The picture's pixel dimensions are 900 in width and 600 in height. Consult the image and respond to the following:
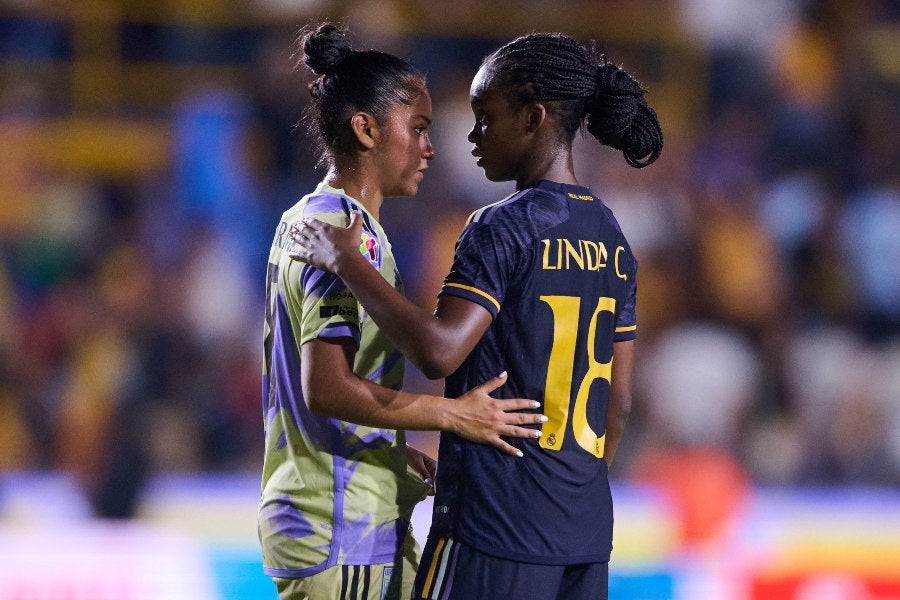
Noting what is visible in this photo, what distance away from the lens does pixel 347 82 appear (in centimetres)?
267

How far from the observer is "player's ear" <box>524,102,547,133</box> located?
2.53 metres

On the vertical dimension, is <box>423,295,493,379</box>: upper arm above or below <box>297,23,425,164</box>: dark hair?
below

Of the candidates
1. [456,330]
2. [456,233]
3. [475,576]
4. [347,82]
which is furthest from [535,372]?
[456,233]

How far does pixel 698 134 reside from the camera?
26.5ft

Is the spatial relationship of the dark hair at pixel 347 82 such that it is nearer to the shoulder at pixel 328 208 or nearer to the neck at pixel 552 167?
the shoulder at pixel 328 208

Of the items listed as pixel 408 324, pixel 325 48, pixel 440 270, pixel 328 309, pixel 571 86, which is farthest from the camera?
pixel 440 270

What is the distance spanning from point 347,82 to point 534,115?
455 mm

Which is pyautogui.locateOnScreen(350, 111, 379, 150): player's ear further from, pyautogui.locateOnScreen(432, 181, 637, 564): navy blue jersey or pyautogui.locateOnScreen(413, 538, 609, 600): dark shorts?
pyautogui.locateOnScreen(413, 538, 609, 600): dark shorts

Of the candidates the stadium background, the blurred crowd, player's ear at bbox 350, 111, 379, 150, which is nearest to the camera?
player's ear at bbox 350, 111, 379, 150

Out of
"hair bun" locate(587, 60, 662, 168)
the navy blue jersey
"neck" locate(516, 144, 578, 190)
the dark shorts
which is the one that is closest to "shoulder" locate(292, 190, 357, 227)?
the navy blue jersey

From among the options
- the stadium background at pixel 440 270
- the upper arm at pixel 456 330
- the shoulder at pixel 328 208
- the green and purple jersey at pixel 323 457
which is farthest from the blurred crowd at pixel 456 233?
the upper arm at pixel 456 330

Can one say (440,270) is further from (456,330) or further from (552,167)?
(456,330)

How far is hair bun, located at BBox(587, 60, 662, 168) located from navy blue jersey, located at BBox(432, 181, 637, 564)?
17 cm

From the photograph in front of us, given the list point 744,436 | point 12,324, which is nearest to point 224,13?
point 12,324
